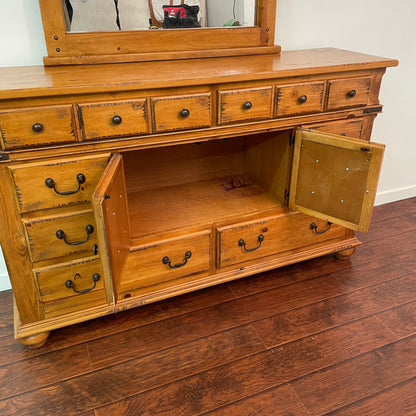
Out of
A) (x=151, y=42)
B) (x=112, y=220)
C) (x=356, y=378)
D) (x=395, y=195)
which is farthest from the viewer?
(x=395, y=195)

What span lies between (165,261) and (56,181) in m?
0.57

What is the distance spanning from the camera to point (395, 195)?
2818mm

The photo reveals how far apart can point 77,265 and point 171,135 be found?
63cm

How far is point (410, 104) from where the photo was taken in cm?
254

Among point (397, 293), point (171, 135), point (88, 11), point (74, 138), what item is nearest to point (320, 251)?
point (397, 293)

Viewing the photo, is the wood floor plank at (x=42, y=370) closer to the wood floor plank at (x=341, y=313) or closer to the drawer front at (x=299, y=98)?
the wood floor plank at (x=341, y=313)

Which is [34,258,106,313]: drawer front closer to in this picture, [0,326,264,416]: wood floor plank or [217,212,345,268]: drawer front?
[0,326,264,416]: wood floor plank

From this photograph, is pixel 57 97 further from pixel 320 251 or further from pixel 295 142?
pixel 320 251

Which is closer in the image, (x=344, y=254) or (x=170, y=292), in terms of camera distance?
(x=170, y=292)

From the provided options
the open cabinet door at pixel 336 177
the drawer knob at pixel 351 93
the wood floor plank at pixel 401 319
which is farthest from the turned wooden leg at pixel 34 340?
the drawer knob at pixel 351 93

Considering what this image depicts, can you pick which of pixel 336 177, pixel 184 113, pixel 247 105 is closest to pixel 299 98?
pixel 247 105

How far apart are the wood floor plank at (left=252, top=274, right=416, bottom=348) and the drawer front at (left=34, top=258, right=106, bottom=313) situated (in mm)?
712

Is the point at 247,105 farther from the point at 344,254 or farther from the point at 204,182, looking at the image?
the point at 344,254

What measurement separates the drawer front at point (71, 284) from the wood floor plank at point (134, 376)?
0.29 meters
